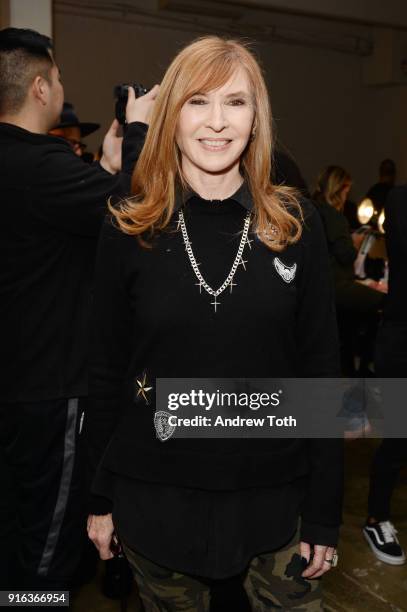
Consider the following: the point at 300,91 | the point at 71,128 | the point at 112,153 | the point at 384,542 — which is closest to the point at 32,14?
the point at 71,128

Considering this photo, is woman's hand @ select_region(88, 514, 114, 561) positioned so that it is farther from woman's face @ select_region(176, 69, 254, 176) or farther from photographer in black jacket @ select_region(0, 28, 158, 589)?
woman's face @ select_region(176, 69, 254, 176)

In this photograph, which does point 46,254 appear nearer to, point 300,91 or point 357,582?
point 357,582

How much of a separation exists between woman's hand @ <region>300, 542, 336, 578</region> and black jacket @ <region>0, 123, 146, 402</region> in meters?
0.73

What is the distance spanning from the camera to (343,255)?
4.04 m

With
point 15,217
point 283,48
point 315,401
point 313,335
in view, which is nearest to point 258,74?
point 313,335

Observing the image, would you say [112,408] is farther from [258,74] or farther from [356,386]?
[356,386]

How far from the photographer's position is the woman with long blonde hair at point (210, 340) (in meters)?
1.20

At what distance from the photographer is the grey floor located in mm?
2213

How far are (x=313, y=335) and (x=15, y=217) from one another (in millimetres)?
828

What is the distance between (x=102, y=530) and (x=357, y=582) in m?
1.36

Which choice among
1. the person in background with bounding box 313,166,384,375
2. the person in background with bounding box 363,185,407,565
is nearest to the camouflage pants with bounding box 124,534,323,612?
the person in background with bounding box 363,185,407,565

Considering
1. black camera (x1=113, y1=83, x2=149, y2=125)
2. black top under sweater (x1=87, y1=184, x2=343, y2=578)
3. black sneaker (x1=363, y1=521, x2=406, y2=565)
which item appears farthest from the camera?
black sneaker (x1=363, y1=521, x2=406, y2=565)

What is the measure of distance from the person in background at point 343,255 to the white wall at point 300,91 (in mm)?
5152

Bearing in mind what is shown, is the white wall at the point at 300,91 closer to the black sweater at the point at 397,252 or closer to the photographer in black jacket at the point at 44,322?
the black sweater at the point at 397,252
